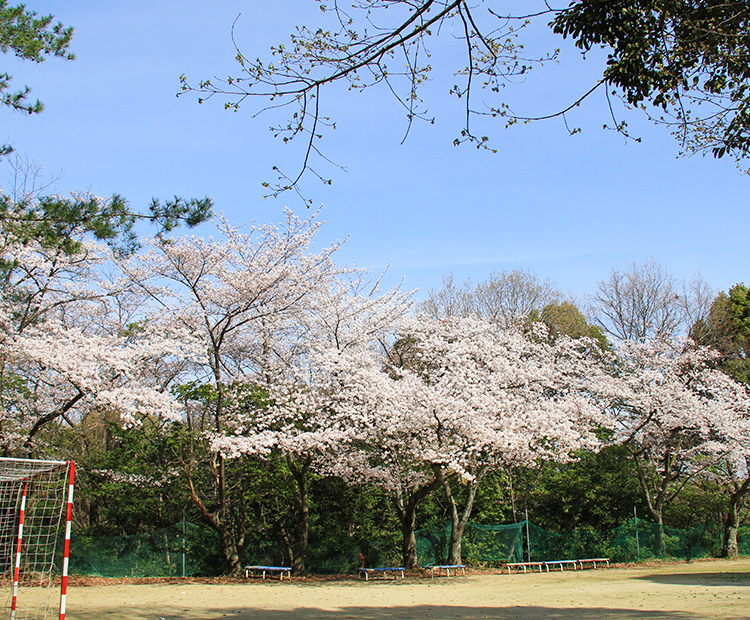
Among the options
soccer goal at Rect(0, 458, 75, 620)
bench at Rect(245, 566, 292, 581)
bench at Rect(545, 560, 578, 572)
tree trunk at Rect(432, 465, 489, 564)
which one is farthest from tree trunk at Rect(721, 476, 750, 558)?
soccer goal at Rect(0, 458, 75, 620)

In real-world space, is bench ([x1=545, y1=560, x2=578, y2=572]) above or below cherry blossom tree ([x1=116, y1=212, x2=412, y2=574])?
below

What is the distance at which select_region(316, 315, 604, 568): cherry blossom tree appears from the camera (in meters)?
12.8

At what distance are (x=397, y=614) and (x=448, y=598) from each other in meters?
2.29

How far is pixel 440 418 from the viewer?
12703mm

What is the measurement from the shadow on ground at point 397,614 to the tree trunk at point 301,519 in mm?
A: 5975

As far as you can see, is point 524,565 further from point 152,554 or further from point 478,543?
point 152,554

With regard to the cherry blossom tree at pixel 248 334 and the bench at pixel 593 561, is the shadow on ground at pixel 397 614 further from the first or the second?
the bench at pixel 593 561

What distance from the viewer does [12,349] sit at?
11266 mm

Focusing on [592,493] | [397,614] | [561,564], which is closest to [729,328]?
[592,493]

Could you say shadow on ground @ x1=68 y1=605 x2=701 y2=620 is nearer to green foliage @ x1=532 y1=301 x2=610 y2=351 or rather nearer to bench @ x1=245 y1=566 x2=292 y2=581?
bench @ x1=245 y1=566 x2=292 y2=581

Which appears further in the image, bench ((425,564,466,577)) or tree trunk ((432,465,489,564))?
tree trunk ((432,465,489,564))

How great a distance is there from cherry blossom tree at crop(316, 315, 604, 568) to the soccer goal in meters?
6.08

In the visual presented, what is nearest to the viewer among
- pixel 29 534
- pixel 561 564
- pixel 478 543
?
pixel 29 534

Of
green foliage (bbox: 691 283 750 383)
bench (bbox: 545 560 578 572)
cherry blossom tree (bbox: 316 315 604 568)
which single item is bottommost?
bench (bbox: 545 560 578 572)
